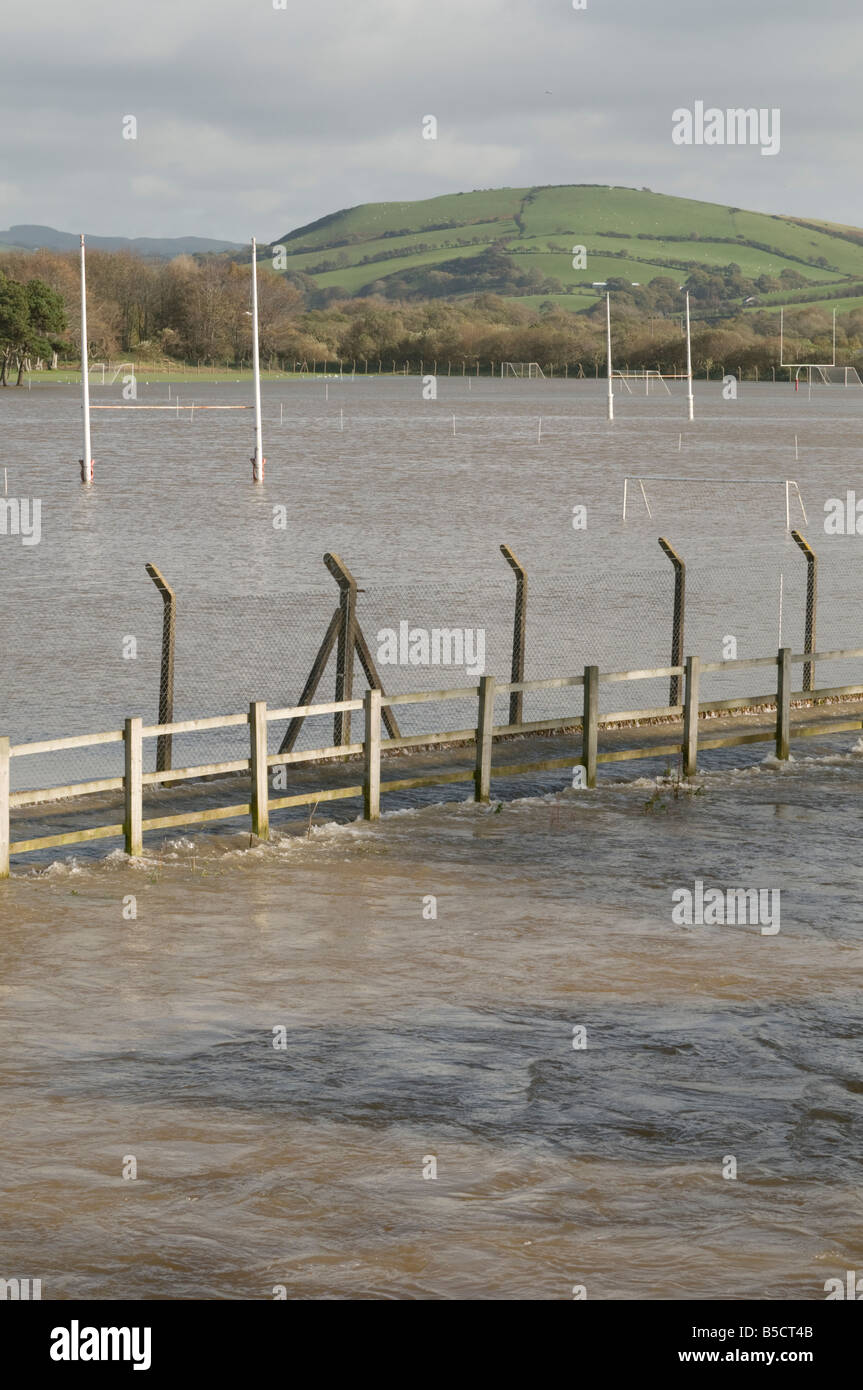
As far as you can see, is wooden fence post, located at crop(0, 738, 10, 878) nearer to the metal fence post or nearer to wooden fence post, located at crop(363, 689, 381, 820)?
wooden fence post, located at crop(363, 689, 381, 820)

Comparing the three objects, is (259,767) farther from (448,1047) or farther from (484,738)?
(448,1047)

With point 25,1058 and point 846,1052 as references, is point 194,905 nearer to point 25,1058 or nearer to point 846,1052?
point 25,1058

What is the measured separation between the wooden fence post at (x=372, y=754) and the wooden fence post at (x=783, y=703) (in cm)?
462

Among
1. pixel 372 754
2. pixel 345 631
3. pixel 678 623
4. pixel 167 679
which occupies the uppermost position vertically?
pixel 345 631

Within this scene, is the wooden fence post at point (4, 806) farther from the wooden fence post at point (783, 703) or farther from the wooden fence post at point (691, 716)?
the wooden fence post at point (783, 703)

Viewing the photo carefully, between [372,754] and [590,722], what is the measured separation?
255 centimetres

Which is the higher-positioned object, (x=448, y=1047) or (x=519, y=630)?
(x=519, y=630)

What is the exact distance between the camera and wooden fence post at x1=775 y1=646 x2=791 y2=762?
58.4 ft

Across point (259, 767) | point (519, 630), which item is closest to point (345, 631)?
point (519, 630)

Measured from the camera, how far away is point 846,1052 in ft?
32.4

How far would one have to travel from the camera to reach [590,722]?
55.3ft

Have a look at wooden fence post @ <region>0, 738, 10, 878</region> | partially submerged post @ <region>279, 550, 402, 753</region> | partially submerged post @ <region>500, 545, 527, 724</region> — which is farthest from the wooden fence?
partially submerged post @ <region>500, 545, 527, 724</region>

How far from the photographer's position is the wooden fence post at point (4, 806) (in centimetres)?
1278

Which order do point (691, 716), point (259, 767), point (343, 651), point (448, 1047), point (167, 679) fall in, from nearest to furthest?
point (448, 1047)
point (259, 767)
point (167, 679)
point (343, 651)
point (691, 716)
